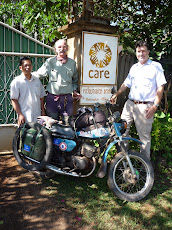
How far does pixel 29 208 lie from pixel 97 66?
2688 mm

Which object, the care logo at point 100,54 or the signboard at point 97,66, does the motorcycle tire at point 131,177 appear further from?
the care logo at point 100,54

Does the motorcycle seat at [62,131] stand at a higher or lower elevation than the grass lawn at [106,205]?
higher

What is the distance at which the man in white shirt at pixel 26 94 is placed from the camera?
143 inches

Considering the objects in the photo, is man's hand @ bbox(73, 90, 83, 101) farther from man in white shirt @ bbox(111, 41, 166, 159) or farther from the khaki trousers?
the khaki trousers

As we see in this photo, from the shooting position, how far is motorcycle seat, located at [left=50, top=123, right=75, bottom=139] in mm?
3262

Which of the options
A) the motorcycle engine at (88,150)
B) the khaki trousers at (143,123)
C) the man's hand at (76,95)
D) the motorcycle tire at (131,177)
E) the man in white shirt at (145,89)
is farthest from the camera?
the man's hand at (76,95)

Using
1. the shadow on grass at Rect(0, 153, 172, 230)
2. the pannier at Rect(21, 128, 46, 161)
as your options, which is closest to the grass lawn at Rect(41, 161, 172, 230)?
the shadow on grass at Rect(0, 153, 172, 230)

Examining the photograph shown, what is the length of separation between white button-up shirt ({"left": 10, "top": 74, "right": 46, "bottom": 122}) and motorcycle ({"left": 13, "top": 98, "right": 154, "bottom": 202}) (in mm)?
405

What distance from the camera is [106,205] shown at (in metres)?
3.12

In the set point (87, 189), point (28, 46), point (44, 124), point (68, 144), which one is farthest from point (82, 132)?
point (28, 46)

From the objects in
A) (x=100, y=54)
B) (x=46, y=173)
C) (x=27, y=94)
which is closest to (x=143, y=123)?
(x=100, y=54)

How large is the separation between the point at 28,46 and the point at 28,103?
147 cm

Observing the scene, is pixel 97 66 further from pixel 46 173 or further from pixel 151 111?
pixel 46 173

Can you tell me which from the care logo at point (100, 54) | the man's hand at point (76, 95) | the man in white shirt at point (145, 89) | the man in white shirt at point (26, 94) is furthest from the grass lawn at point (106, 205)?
the care logo at point (100, 54)
